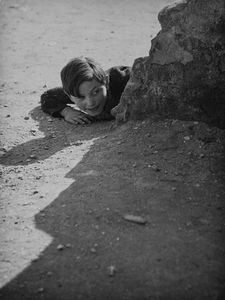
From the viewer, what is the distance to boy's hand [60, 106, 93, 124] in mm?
4555

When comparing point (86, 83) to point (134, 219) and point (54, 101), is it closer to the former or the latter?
point (54, 101)

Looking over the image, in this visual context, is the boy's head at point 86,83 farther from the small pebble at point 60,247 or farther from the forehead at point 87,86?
the small pebble at point 60,247

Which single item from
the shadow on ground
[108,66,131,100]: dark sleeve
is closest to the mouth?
[108,66,131,100]: dark sleeve

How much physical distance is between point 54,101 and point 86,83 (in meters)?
0.75

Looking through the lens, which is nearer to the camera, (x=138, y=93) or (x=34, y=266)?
(x=34, y=266)

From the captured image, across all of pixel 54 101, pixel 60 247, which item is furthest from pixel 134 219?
pixel 54 101

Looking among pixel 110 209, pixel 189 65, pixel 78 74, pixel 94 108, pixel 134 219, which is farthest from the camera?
pixel 94 108

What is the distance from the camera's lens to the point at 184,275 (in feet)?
7.96

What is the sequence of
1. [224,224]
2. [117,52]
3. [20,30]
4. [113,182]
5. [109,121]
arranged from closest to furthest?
[224,224] < [113,182] < [109,121] < [117,52] < [20,30]

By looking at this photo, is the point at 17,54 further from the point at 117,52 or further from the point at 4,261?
the point at 4,261

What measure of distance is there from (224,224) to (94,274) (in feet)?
2.99

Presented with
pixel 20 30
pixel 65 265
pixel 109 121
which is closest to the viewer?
pixel 65 265

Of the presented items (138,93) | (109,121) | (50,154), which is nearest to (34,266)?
(50,154)

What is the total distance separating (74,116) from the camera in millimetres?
4633
